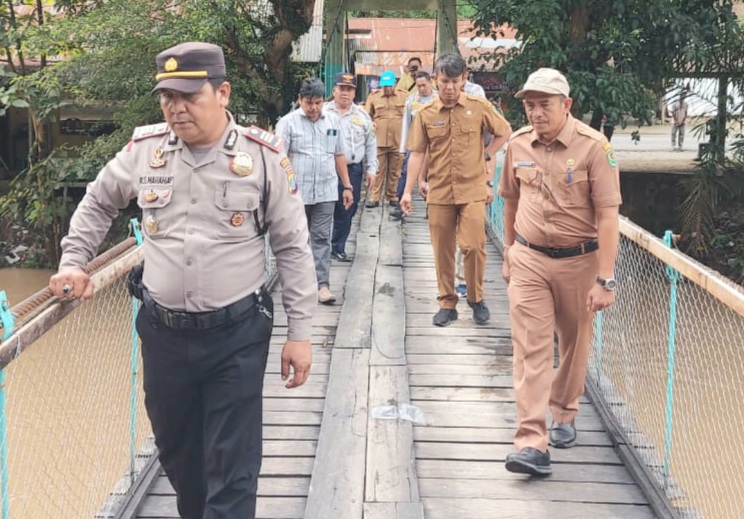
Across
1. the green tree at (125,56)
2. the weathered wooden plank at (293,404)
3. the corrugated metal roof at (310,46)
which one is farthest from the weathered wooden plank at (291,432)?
the corrugated metal roof at (310,46)

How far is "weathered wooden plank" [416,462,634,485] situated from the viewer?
3.19 m

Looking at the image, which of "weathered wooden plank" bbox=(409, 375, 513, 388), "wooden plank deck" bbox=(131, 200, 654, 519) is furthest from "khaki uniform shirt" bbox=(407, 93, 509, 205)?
"weathered wooden plank" bbox=(409, 375, 513, 388)

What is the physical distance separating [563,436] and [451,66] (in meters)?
2.07

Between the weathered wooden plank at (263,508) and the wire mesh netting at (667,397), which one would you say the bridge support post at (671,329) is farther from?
the weathered wooden plank at (263,508)

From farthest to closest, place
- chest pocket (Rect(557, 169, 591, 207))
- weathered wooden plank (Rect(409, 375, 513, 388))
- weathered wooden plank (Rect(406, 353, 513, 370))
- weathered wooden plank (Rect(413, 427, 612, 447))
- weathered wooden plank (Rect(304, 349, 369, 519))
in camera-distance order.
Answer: weathered wooden plank (Rect(406, 353, 513, 370)) < weathered wooden plank (Rect(409, 375, 513, 388)) < weathered wooden plank (Rect(413, 427, 612, 447)) < chest pocket (Rect(557, 169, 591, 207)) < weathered wooden plank (Rect(304, 349, 369, 519))

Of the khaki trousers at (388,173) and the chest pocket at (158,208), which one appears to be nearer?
the chest pocket at (158,208)

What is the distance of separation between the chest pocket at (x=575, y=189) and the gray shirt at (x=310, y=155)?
2356 millimetres

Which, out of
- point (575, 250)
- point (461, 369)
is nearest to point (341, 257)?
point (461, 369)

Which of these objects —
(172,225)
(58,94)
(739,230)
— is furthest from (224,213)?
(739,230)

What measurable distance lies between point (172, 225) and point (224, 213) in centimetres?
14

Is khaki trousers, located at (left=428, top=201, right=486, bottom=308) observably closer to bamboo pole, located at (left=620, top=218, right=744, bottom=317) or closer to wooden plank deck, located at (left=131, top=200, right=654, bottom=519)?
wooden plank deck, located at (left=131, top=200, right=654, bottom=519)

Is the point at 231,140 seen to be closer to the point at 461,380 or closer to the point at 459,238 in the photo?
the point at 461,380

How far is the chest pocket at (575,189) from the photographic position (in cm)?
313

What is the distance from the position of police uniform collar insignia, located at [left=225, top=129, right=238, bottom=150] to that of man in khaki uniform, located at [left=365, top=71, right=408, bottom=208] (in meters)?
6.41
